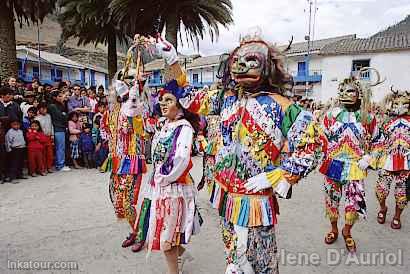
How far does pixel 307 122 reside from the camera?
7.15 feet

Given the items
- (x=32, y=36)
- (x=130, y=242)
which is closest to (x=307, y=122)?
(x=130, y=242)

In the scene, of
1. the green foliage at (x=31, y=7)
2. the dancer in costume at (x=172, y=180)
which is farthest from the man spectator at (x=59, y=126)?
the dancer in costume at (x=172, y=180)

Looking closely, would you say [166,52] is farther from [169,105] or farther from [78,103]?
[78,103]

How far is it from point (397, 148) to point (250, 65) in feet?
10.8

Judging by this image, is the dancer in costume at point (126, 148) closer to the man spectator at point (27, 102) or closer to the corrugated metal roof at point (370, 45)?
the man spectator at point (27, 102)

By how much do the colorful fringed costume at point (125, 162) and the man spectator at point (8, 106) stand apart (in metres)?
4.19

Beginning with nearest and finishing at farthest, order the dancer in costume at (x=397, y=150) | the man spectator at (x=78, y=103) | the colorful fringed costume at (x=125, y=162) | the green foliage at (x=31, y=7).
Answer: the colorful fringed costume at (x=125, y=162)
the dancer in costume at (x=397, y=150)
the man spectator at (x=78, y=103)
the green foliage at (x=31, y=7)

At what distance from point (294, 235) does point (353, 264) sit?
818 mm

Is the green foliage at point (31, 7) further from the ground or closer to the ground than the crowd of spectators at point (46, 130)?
further from the ground

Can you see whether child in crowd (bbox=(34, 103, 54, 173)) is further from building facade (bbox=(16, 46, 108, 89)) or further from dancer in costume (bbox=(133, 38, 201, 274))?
building facade (bbox=(16, 46, 108, 89))

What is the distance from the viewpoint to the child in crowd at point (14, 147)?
23.1 feet

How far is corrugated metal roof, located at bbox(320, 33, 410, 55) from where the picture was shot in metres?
24.9

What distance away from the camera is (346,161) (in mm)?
3842

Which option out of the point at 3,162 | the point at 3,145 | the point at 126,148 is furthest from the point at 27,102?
the point at 126,148
